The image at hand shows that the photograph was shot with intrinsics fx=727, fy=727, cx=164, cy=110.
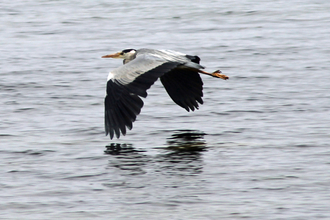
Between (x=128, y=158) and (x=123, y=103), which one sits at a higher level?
(x=123, y=103)

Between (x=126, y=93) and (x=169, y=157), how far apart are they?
1008 millimetres

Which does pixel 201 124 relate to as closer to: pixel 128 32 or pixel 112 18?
pixel 128 32

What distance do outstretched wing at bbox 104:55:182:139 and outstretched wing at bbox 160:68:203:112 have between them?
3.39 ft

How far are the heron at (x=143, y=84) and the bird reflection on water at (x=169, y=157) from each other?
261 mm

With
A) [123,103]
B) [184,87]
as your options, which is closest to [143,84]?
[123,103]

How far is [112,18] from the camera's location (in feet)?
62.6

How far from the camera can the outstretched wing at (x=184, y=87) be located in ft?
33.7

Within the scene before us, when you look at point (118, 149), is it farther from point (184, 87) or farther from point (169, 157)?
point (184, 87)

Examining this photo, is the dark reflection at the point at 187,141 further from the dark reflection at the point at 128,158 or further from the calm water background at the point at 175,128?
the dark reflection at the point at 128,158

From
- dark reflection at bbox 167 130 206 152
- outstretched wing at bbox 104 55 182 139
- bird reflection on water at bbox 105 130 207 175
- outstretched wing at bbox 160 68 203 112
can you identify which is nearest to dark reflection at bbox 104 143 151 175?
bird reflection on water at bbox 105 130 207 175

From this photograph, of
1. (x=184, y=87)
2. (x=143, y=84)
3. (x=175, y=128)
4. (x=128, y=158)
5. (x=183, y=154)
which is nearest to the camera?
(x=128, y=158)

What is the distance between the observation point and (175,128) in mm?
9594

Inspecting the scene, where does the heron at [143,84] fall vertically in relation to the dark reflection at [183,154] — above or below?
above

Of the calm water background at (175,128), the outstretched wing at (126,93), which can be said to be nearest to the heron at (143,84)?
the outstretched wing at (126,93)
